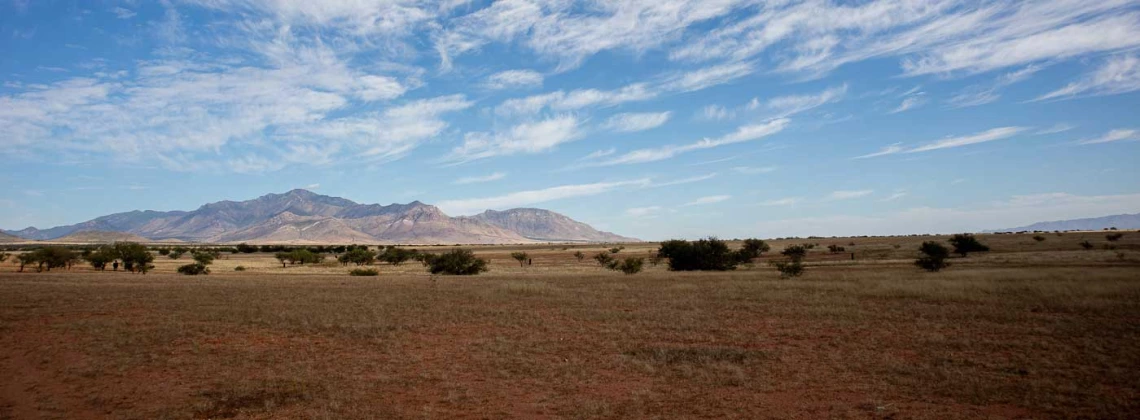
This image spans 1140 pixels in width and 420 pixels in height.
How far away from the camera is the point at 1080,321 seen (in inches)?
675

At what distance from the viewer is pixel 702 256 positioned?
177 feet

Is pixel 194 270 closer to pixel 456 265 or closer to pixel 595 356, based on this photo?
pixel 456 265

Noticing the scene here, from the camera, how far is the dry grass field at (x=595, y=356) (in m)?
10.7

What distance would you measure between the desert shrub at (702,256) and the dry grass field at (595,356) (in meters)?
26.8

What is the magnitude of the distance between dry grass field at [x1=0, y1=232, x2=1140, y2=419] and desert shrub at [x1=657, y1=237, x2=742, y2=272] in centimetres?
2679

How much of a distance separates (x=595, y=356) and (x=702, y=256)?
40562mm

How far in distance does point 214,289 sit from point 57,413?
25.2 m

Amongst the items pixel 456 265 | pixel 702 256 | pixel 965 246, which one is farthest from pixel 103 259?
pixel 965 246

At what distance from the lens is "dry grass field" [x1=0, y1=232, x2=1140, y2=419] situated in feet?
35.2

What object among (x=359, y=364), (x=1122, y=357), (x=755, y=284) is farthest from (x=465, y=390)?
(x=755, y=284)

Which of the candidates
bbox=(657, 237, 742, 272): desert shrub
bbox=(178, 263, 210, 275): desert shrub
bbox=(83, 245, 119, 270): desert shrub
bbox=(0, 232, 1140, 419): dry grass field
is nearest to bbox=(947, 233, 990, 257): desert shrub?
bbox=(657, 237, 742, 272): desert shrub

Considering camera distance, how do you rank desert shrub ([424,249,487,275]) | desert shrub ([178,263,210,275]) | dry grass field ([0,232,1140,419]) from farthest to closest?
1. desert shrub ([424,249,487,275])
2. desert shrub ([178,263,210,275])
3. dry grass field ([0,232,1140,419])

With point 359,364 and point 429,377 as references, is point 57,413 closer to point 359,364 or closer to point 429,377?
point 359,364

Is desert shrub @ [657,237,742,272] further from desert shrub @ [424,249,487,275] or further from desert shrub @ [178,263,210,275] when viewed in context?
desert shrub @ [178,263,210,275]
